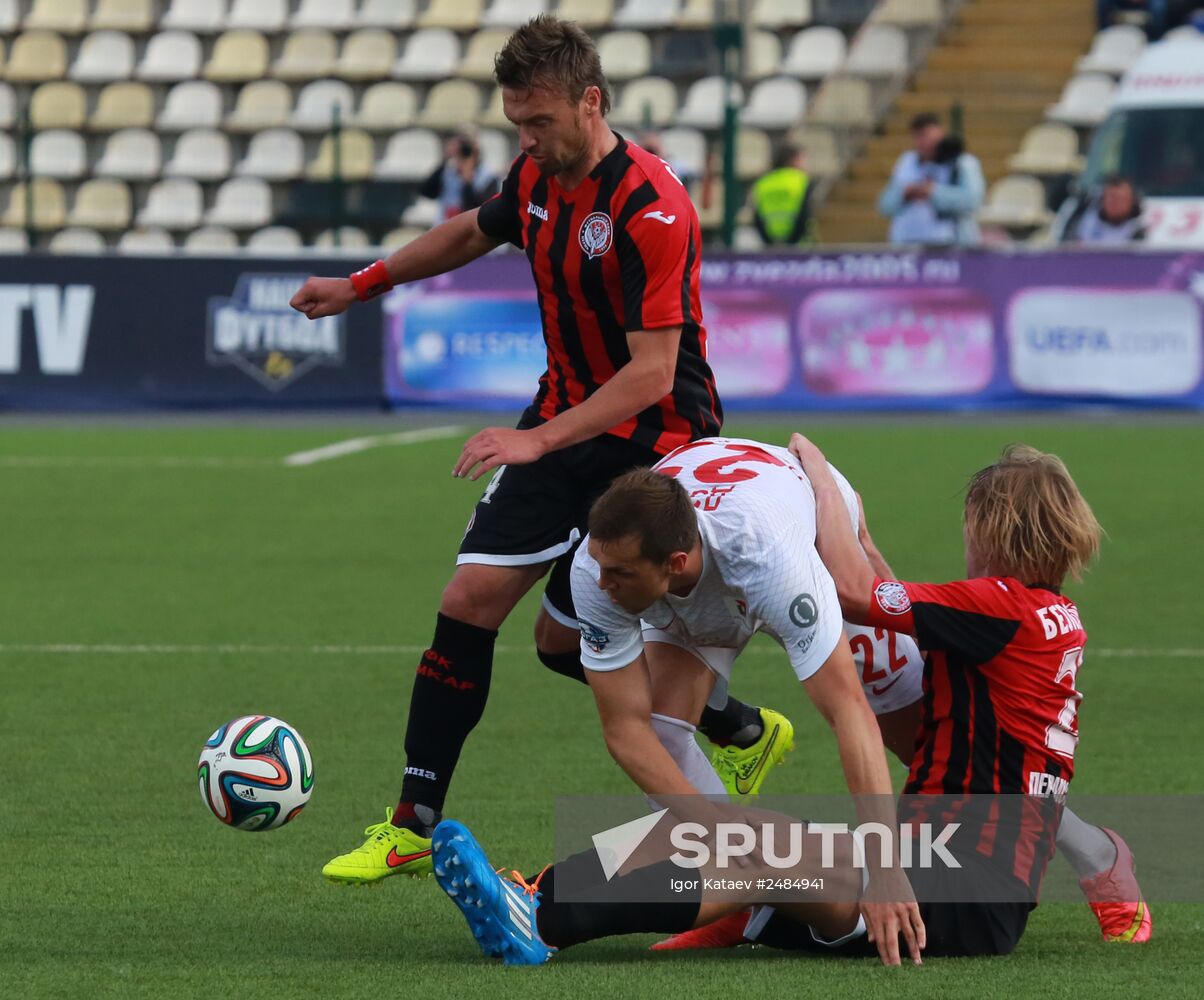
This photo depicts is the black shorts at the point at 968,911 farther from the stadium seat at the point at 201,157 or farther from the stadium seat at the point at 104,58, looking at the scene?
the stadium seat at the point at 104,58

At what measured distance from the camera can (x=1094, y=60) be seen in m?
24.1

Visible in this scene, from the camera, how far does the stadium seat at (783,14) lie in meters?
25.3

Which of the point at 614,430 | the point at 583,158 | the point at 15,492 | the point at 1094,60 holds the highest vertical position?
the point at 1094,60

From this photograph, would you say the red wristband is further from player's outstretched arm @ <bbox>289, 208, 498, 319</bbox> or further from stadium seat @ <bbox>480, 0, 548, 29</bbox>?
stadium seat @ <bbox>480, 0, 548, 29</bbox>

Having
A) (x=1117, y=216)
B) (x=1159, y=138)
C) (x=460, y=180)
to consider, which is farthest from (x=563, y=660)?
(x=1159, y=138)

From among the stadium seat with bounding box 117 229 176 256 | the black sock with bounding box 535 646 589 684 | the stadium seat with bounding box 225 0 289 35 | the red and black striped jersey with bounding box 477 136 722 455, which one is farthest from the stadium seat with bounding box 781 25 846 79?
the black sock with bounding box 535 646 589 684

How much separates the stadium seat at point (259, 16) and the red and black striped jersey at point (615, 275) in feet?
72.3

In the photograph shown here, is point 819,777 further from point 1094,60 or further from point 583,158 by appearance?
point 1094,60

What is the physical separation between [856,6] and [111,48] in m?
9.10

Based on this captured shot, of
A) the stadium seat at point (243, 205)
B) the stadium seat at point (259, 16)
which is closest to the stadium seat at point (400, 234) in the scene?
the stadium seat at point (243, 205)

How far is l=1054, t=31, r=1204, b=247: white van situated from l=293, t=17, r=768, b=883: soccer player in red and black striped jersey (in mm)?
13837

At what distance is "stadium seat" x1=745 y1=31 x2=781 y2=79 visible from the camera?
82.4 ft

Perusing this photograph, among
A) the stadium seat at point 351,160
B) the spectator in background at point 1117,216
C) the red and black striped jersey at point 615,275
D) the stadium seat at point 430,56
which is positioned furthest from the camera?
the stadium seat at point 430,56

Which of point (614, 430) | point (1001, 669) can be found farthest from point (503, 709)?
point (1001, 669)
